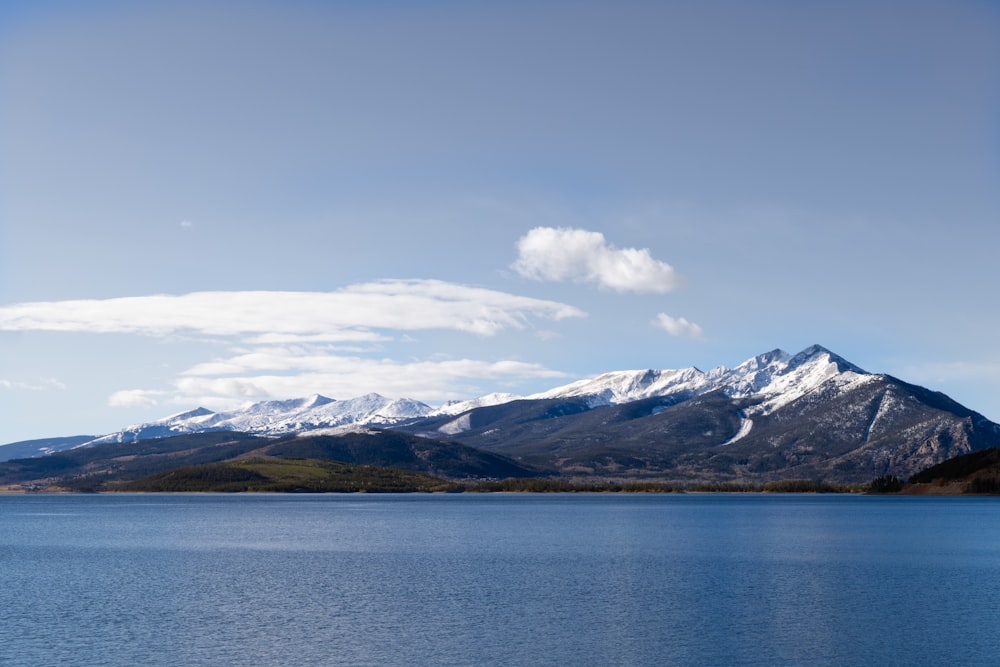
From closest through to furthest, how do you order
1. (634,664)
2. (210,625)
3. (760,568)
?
(634,664) < (210,625) < (760,568)

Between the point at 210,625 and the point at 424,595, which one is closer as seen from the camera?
the point at 210,625

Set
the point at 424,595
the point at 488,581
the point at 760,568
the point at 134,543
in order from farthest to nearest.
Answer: the point at 134,543 → the point at 760,568 → the point at 488,581 → the point at 424,595

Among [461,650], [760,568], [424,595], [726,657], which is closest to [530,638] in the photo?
[461,650]

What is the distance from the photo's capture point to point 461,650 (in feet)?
219

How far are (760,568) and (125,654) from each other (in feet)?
249

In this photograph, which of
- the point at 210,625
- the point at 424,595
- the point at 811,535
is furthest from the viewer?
the point at 811,535

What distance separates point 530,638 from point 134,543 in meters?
114

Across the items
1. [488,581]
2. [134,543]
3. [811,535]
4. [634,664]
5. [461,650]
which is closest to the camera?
[634,664]

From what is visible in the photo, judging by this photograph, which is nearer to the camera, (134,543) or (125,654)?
(125,654)

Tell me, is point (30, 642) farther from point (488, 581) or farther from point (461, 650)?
point (488, 581)

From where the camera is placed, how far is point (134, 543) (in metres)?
164

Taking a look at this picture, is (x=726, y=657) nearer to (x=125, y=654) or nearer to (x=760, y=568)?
(x=125, y=654)

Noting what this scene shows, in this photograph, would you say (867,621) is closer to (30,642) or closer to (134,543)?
(30,642)

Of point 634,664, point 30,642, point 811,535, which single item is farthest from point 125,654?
point 811,535
